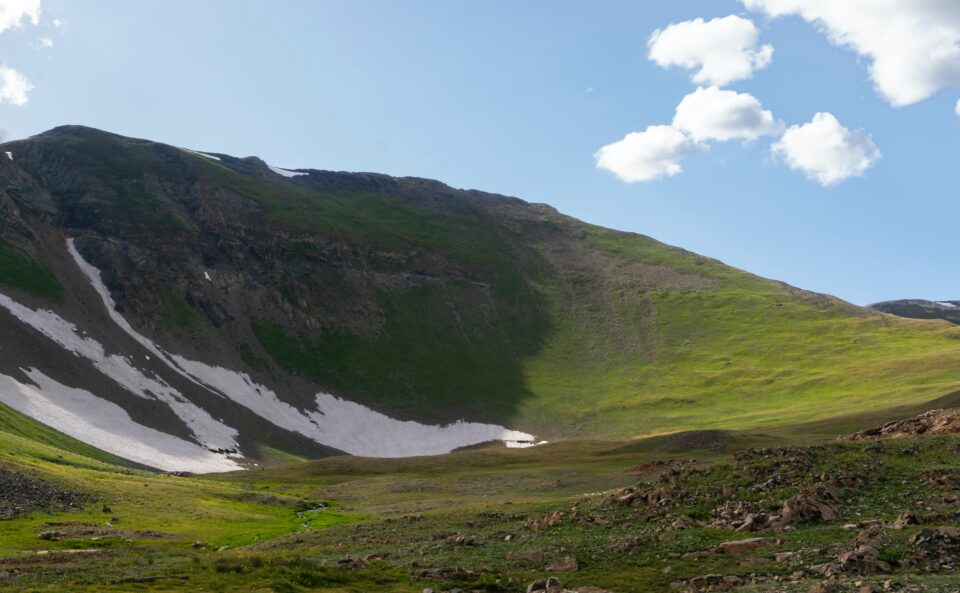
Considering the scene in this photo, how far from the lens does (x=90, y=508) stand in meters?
58.8

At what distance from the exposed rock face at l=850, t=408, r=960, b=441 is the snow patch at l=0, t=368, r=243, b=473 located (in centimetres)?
8526

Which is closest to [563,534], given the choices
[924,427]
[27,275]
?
[924,427]

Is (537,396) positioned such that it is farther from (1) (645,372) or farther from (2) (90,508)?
(2) (90,508)

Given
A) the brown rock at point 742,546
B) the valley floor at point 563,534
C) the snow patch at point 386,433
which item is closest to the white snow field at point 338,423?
the snow patch at point 386,433

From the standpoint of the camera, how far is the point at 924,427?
175ft

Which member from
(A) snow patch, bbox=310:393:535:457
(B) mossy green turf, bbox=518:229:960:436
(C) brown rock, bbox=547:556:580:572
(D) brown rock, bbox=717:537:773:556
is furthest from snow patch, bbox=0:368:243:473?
(D) brown rock, bbox=717:537:773:556

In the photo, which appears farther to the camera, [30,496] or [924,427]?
[30,496]

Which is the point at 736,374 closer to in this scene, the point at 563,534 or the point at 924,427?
the point at 924,427

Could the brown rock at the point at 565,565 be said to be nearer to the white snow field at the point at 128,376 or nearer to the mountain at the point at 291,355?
the mountain at the point at 291,355

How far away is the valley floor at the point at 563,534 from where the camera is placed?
94.0 feet

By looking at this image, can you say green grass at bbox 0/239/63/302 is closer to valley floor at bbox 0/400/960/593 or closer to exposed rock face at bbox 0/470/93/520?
valley floor at bbox 0/400/960/593

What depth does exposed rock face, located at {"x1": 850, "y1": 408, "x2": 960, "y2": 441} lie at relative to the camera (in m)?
51.2

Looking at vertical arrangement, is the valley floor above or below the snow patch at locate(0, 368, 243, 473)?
below

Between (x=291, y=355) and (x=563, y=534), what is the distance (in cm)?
13673
